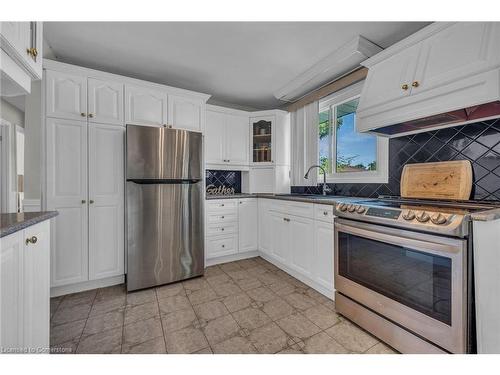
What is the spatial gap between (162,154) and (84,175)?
737 mm

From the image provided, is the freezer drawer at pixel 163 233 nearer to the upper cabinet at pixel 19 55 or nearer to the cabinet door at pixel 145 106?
the cabinet door at pixel 145 106

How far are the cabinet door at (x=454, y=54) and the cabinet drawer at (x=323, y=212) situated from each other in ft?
3.49

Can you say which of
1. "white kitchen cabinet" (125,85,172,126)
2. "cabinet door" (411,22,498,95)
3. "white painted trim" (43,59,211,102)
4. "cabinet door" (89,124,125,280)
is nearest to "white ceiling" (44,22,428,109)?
"white painted trim" (43,59,211,102)

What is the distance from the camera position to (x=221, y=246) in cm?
286

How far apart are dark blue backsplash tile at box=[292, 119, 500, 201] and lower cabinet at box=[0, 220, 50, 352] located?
2640 mm

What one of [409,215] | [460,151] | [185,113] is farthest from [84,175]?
[460,151]

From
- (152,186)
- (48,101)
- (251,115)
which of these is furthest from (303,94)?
(48,101)

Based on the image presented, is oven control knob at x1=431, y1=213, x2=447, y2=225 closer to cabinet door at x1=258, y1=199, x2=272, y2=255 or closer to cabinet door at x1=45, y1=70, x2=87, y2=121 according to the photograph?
cabinet door at x1=258, y1=199, x2=272, y2=255

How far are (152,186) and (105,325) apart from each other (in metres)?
1.19

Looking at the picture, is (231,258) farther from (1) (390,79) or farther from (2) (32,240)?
(1) (390,79)

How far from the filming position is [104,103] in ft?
7.18

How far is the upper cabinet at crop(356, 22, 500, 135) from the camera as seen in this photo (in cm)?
129
